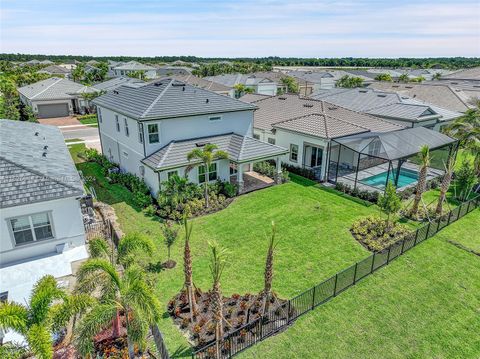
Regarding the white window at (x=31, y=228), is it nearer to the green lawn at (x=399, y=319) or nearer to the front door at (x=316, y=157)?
the green lawn at (x=399, y=319)

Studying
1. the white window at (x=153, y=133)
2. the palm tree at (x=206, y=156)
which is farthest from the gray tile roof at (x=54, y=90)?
the palm tree at (x=206, y=156)

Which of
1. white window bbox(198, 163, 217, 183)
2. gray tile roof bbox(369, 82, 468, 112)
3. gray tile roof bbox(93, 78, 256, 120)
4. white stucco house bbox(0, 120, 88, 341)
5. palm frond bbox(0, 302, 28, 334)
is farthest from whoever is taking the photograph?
gray tile roof bbox(369, 82, 468, 112)

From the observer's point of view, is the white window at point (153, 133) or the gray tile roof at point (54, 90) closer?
the white window at point (153, 133)

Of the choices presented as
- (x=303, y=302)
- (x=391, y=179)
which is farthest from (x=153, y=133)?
(x=391, y=179)

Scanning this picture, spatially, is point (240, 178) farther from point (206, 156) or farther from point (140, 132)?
point (140, 132)

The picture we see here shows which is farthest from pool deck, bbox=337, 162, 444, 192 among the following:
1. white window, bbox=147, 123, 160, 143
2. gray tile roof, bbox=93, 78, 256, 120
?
white window, bbox=147, 123, 160, 143

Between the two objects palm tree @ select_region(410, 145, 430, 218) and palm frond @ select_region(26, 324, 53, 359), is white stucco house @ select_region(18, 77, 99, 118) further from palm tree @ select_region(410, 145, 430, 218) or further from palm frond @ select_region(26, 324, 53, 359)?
palm frond @ select_region(26, 324, 53, 359)

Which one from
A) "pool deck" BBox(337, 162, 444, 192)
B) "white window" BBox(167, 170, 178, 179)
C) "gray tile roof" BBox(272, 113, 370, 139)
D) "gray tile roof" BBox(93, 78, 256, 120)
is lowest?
"pool deck" BBox(337, 162, 444, 192)

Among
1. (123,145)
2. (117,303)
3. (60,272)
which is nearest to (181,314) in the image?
(117,303)
